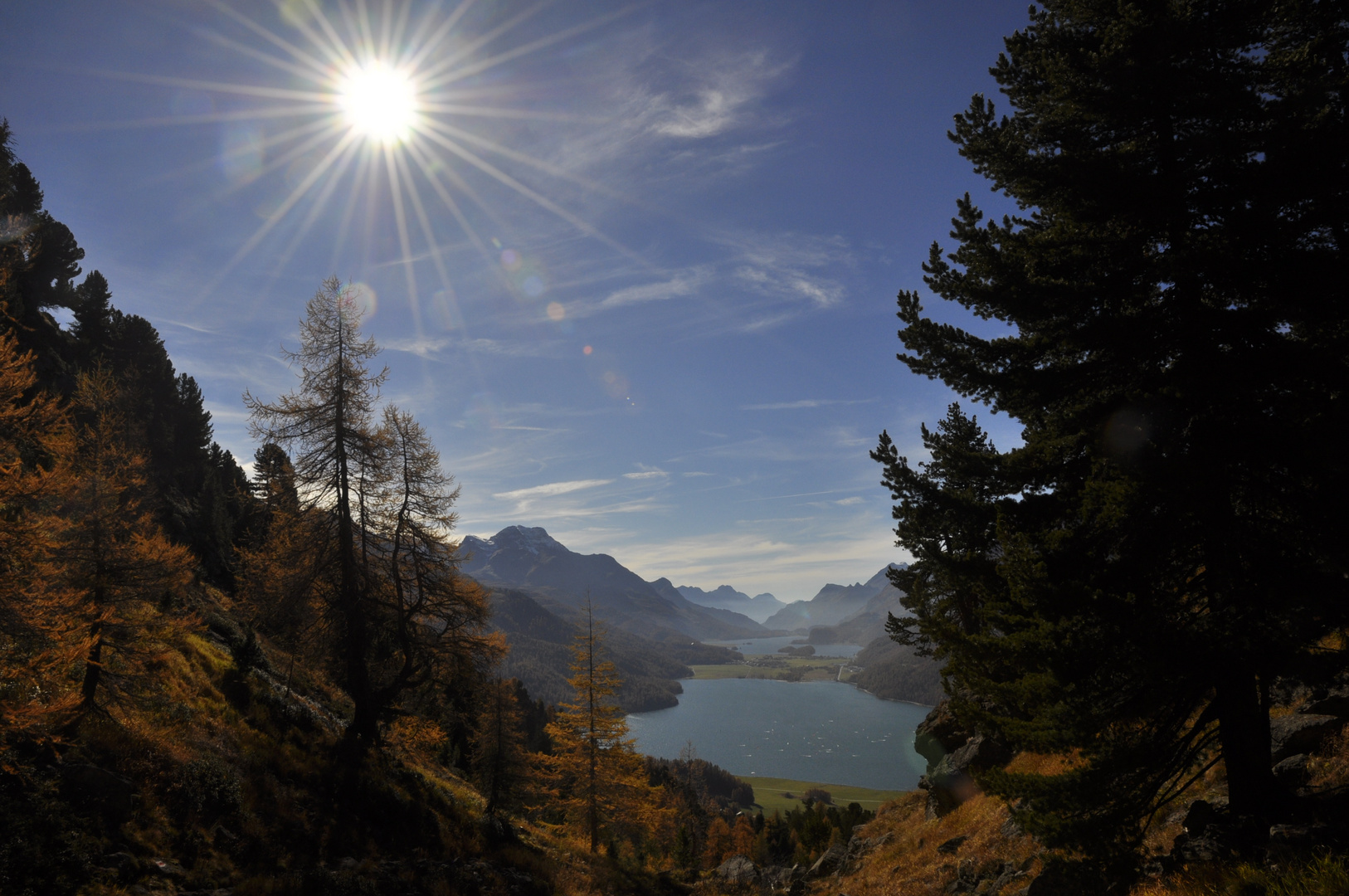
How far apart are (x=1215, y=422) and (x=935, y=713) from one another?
79.1 ft

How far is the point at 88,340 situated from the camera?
44562mm

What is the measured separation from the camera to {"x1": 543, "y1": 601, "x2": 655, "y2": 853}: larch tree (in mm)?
28766

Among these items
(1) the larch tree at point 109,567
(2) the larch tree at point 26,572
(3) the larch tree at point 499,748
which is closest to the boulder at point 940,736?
(3) the larch tree at point 499,748

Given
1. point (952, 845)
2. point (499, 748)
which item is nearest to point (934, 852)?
point (952, 845)

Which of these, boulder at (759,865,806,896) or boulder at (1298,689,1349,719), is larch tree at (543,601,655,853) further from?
boulder at (1298,689,1349,719)

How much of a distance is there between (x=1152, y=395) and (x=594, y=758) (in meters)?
30.1

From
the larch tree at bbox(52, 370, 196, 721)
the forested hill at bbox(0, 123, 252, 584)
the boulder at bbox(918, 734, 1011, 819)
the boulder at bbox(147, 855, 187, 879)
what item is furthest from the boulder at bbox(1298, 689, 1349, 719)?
the forested hill at bbox(0, 123, 252, 584)

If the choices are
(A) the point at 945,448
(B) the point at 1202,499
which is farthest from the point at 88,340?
(B) the point at 1202,499

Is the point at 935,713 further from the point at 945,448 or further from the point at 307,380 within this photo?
the point at 307,380

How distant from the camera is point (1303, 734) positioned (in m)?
8.45

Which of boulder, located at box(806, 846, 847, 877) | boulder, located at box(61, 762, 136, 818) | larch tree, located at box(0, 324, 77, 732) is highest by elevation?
larch tree, located at box(0, 324, 77, 732)

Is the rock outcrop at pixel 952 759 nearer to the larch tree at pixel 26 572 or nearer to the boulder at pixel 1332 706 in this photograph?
the boulder at pixel 1332 706

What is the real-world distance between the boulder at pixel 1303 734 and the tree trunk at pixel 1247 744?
1.71 metres

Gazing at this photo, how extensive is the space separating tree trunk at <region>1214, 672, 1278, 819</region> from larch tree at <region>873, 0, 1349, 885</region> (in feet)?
0.10
